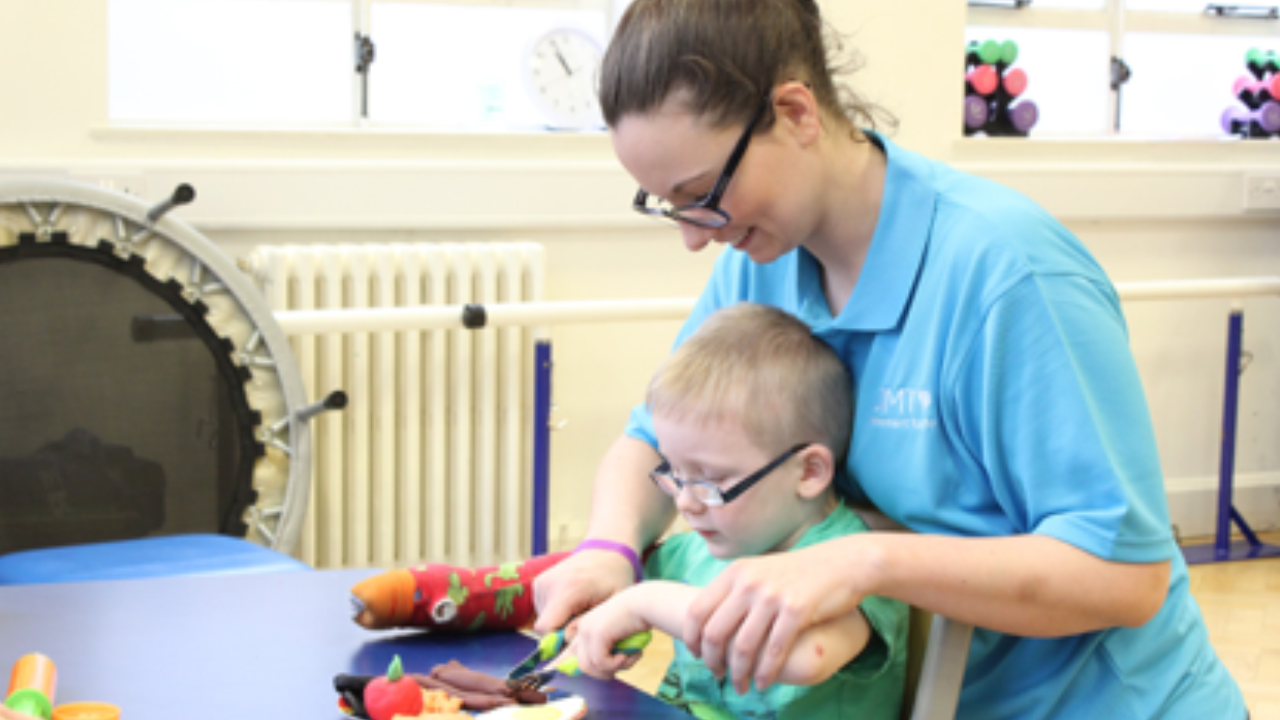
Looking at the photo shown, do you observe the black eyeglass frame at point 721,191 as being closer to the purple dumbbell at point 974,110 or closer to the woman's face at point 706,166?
the woman's face at point 706,166

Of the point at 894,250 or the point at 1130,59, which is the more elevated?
the point at 1130,59

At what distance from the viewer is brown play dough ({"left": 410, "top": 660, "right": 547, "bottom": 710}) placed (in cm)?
92

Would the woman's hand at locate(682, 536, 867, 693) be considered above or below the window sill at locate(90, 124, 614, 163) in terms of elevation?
below

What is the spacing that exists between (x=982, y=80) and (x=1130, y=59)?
65 centimetres

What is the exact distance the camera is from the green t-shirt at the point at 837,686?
1.01m

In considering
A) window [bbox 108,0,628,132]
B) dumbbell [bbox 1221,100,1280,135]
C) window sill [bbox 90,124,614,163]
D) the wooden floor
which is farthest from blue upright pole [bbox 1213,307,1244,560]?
window [bbox 108,0,628,132]

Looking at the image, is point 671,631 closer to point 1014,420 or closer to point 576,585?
point 576,585

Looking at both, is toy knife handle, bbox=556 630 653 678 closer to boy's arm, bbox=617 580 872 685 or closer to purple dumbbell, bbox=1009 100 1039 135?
Answer: boy's arm, bbox=617 580 872 685

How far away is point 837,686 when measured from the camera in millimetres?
1033

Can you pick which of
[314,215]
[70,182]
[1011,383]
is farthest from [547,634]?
[314,215]

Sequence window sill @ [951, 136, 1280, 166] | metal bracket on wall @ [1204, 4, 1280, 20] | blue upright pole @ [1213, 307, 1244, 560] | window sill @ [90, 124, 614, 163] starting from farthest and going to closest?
1. metal bracket on wall @ [1204, 4, 1280, 20]
2. window sill @ [951, 136, 1280, 166]
3. blue upright pole @ [1213, 307, 1244, 560]
4. window sill @ [90, 124, 614, 163]

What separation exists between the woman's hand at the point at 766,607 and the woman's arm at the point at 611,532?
0.67 ft

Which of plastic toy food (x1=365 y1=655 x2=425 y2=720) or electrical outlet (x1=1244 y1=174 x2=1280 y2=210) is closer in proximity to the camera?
plastic toy food (x1=365 y1=655 x2=425 y2=720)

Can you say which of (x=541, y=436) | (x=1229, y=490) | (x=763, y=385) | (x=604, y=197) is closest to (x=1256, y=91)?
(x=1229, y=490)
